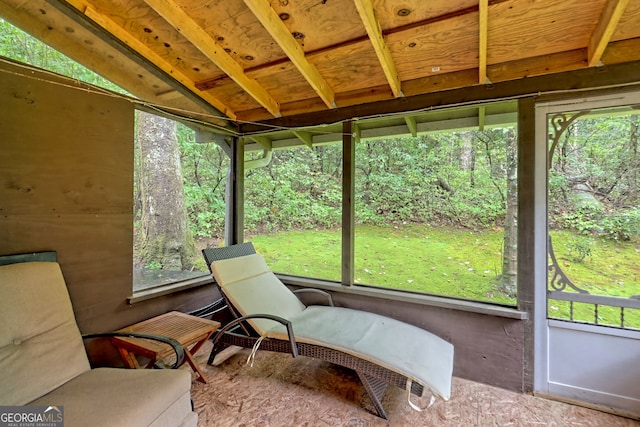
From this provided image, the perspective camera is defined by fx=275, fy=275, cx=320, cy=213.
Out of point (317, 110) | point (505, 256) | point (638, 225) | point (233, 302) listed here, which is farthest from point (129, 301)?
point (505, 256)

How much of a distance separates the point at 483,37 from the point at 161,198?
186 inches

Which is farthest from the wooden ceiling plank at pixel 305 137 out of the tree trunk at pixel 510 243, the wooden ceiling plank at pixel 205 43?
the tree trunk at pixel 510 243

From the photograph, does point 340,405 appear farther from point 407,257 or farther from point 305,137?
point 407,257

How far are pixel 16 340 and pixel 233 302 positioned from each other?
54.7 inches

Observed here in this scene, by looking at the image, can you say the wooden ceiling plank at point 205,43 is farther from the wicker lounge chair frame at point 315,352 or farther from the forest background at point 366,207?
the wicker lounge chair frame at point 315,352

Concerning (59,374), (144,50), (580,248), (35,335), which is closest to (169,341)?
(59,374)

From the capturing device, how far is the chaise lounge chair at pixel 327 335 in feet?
6.25

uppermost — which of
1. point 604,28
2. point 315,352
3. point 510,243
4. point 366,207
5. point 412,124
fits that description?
point 604,28

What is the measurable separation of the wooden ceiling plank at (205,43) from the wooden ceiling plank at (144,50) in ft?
1.79

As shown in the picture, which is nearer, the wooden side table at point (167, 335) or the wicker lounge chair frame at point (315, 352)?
the wicker lounge chair frame at point (315, 352)

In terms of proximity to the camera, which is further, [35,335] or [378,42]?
[378,42]

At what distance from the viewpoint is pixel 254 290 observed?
2830mm

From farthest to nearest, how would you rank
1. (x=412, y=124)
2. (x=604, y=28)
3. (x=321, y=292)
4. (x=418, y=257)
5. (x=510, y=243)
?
1. (x=418, y=257)
2. (x=510, y=243)
3. (x=412, y=124)
4. (x=321, y=292)
5. (x=604, y=28)

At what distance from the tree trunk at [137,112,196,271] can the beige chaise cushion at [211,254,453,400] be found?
6.81ft
